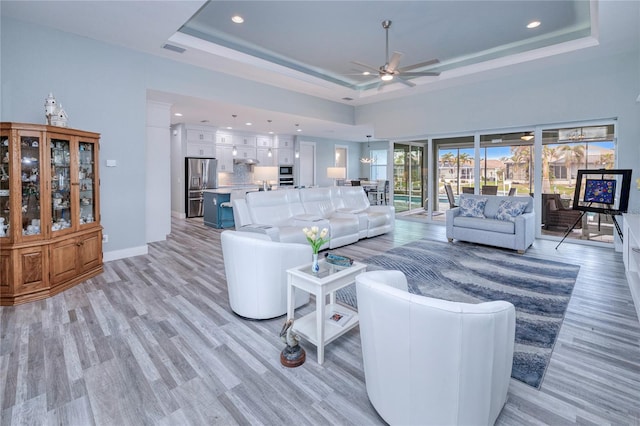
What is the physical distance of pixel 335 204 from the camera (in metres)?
6.57

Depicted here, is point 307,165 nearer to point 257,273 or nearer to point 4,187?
point 4,187

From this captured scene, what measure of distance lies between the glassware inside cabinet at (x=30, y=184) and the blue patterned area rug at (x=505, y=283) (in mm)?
3431

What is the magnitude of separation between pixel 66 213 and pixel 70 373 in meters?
2.43

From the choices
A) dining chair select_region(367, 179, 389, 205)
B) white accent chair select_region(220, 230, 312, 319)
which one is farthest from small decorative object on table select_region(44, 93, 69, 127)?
dining chair select_region(367, 179, 389, 205)

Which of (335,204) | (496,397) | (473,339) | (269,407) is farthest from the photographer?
(335,204)

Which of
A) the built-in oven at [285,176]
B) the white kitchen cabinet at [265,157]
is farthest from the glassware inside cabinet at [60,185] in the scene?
the built-in oven at [285,176]

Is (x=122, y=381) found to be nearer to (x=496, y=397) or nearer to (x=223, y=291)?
(x=223, y=291)

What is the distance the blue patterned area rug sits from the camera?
2438 millimetres

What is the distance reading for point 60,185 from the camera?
12.4 ft

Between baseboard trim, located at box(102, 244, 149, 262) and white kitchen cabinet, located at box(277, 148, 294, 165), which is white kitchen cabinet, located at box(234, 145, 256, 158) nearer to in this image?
white kitchen cabinet, located at box(277, 148, 294, 165)

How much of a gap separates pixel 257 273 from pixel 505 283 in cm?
298

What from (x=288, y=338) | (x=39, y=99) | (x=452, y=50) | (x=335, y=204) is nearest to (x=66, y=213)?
(x=39, y=99)

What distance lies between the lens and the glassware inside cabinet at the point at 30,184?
341 cm

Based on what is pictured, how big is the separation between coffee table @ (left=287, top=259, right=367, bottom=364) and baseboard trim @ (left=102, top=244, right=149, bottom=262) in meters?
3.68
